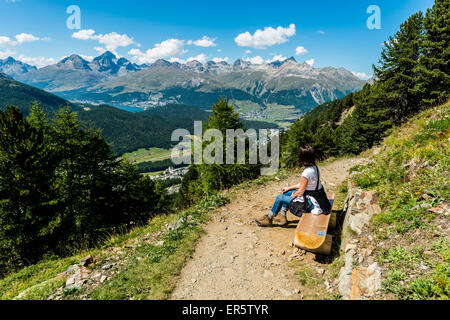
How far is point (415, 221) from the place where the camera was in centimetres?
543

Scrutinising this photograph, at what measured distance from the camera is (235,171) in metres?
21.2

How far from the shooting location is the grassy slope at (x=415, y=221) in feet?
13.7

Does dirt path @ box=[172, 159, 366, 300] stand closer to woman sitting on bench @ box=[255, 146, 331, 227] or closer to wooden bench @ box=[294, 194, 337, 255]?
wooden bench @ box=[294, 194, 337, 255]

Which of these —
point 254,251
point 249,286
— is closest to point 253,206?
point 254,251

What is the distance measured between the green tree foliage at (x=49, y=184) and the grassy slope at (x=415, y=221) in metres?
14.8

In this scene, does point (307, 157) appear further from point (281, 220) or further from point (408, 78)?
point (408, 78)

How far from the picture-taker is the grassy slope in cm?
417

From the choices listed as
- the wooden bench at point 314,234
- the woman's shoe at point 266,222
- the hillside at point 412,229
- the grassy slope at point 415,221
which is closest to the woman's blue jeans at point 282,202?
the woman's shoe at point 266,222

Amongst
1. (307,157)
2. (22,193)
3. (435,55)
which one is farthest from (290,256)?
(435,55)

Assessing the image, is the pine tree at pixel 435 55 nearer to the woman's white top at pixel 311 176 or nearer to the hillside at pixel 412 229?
the hillside at pixel 412 229

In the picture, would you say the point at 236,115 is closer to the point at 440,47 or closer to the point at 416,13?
the point at 440,47
